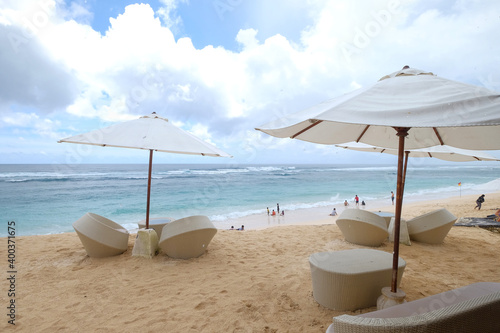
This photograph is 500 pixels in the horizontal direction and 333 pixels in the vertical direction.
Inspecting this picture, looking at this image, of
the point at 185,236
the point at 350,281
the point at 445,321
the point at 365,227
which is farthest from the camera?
the point at 365,227

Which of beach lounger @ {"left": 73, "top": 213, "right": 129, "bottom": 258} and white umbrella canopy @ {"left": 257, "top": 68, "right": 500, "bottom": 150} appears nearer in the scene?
white umbrella canopy @ {"left": 257, "top": 68, "right": 500, "bottom": 150}

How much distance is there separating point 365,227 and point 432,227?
1.48m

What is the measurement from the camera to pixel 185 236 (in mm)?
4223

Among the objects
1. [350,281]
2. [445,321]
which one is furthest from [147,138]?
[445,321]

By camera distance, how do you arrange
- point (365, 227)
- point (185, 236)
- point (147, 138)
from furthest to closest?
point (365, 227)
point (185, 236)
point (147, 138)

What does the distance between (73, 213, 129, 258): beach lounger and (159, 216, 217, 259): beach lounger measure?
0.87 metres

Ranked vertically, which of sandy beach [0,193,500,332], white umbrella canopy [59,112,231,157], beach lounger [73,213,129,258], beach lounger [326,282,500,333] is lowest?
sandy beach [0,193,500,332]

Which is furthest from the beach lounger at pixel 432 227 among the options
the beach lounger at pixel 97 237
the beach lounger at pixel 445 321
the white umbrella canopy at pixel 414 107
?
the beach lounger at pixel 97 237

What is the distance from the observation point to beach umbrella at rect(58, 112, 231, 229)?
367cm

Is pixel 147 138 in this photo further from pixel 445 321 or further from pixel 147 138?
pixel 445 321

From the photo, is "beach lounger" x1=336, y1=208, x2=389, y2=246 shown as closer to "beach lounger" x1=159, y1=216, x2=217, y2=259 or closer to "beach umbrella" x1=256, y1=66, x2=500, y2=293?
"beach umbrella" x1=256, y1=66, x2=500, y2=293

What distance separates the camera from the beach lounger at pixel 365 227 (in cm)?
499

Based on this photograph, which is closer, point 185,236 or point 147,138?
point 147,138

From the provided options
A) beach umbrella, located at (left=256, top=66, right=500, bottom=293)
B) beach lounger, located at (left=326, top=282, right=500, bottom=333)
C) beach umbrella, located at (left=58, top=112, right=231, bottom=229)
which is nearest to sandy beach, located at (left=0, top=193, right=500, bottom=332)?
beach lounger, located at (left=326, top=282, right=500, bottom=333)
